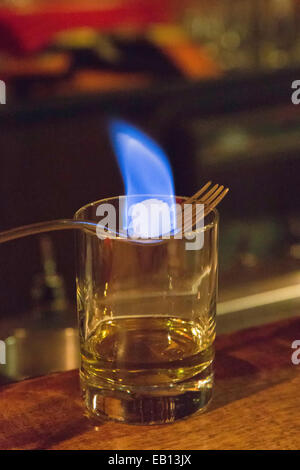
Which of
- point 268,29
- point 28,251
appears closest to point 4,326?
point 28,251

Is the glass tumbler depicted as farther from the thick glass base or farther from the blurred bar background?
the blurred bar background

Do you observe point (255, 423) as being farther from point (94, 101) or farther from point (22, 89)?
point (22, 89)

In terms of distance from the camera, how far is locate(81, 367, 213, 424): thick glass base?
0.63 m

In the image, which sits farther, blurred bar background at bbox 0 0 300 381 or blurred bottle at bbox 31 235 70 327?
blurred bar background at bbox 0 0 300 381

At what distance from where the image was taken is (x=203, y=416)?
0.64 metres

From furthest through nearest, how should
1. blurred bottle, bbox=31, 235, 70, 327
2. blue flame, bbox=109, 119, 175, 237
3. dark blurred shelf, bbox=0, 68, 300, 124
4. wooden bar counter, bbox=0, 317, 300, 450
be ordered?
dark blurred shelf, bbox=0, 68, 300, 124 → blurred bottle, bbox=31, 235, 70, 327 → blue flame, bbox=109, 119, 175, 237 → wooden bar counter, bbox=0, 317, 300, 450

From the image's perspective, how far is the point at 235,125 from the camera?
264 cm

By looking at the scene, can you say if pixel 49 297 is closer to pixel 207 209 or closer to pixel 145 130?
pixel 145 130

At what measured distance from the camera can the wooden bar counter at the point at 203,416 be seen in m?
0.60

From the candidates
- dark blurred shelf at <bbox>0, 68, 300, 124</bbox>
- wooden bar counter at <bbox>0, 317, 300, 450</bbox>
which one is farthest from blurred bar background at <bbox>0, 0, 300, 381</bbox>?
wooden bar counter at <bbox>0, 317, 300, 450</bbox>

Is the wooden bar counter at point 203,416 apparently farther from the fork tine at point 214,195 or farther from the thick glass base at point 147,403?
the fork tine at point 214,195

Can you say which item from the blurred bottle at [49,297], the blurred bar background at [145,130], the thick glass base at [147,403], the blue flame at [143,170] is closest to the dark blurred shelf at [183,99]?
the blurred bar background at [145,130]

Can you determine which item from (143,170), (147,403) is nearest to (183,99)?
(143,170)

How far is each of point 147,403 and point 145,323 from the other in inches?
3.1
